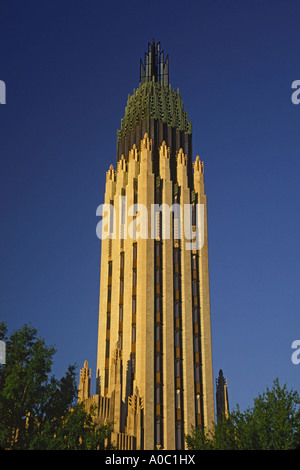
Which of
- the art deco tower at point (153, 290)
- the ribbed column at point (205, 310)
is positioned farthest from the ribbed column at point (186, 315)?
the ribbed column at point (205, 310)

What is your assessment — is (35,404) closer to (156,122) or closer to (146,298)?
(146,298)

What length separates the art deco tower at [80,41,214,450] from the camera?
262ft

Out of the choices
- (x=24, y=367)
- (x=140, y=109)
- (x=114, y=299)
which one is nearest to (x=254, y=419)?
(x=24, y=367)

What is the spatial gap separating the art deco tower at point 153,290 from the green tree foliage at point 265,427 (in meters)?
15.7

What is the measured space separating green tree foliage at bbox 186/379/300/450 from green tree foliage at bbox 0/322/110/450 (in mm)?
11235

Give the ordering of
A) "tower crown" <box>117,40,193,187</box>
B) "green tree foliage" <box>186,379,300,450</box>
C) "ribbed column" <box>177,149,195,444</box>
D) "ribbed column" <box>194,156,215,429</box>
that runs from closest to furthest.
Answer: "green tree foliage" <box>186,379,300,450</box>, "ribbed column" <box>177,149,195,444</box>, "ribbed column" <box>194,156,215,429</box>, "tower crown" <box>117,40,193,187</box>

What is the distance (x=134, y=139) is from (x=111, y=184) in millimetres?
8070

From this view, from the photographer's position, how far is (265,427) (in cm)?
5884

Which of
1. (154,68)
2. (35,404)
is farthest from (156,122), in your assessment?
(35,404)

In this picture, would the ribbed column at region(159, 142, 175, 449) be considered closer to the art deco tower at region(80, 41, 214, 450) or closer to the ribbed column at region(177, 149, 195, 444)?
the art deco tower at region(80, 41, 214, 450)

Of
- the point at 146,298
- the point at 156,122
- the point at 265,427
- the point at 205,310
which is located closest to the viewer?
the point at 265,427

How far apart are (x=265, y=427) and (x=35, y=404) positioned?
2064 centimetres

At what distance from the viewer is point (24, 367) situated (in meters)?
62.8

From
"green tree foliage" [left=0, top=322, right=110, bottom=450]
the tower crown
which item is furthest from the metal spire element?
"green tree foliage" [left=0, top=322, right=110, bottom=450]
